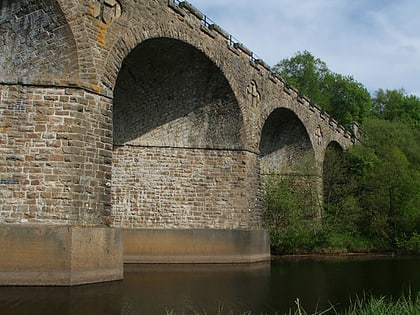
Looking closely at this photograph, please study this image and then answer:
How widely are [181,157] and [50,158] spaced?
7.35 m

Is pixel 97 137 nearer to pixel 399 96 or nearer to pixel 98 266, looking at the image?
pixel 98 266

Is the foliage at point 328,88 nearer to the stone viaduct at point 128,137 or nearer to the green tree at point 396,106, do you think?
the green tree at point 396,106

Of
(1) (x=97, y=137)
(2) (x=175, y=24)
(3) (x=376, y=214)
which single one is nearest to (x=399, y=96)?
(3) (x=376, y=214)

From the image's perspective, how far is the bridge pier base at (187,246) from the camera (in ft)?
54.8

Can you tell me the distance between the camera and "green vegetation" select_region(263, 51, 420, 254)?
22.6 meters

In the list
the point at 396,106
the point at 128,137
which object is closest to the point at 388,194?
the point at 128,137

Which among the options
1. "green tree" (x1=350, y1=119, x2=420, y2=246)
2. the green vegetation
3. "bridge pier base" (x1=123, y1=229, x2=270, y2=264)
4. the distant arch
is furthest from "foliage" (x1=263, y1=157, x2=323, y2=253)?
the distant arch

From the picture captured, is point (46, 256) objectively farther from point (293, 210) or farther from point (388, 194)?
point (388, 194)

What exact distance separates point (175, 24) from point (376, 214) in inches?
638

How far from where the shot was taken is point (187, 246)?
16.9 meters

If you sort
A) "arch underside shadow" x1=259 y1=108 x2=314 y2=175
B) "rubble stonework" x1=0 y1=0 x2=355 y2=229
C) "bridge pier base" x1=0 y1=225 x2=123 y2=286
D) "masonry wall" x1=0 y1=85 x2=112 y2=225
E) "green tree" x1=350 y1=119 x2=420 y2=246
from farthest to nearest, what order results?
"green tree" x1=350 y1=119 x2=420 y2=246 → "arch underside shadow" x1=259 y1=108 x2=314 y2=175 → "rubble stonework" x1=0 y1=0 x2=355 y2=229 → "masonry wall" x1=0 y1=85 x2=112 y2=225 → "bridge pier base" x1=0 y1=225 x2=123 y2=286

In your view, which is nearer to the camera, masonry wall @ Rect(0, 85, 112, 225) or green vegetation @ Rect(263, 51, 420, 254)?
masonry wall @ Rect(0, 85, 112, 225)

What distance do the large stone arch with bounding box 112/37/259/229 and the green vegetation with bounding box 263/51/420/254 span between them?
4742 millimetres

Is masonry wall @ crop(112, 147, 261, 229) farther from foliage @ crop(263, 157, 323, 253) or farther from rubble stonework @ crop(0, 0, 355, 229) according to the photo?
foliage @ crop(263, 157, 323, 253)
